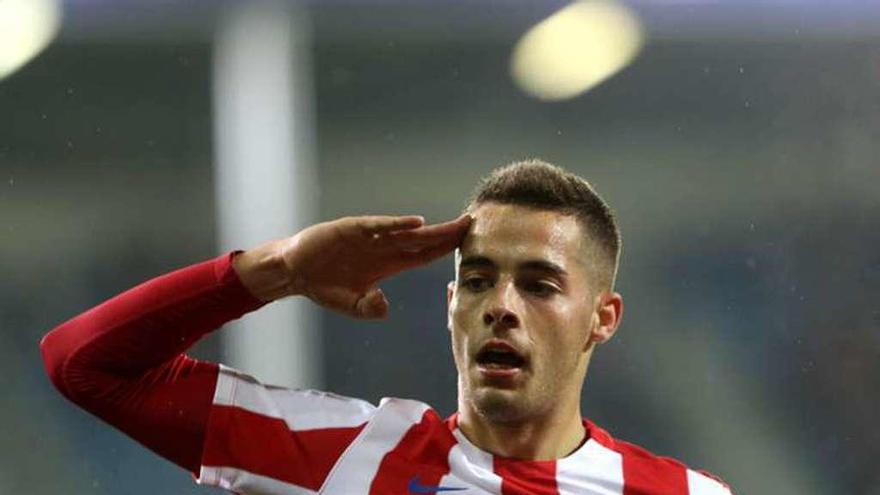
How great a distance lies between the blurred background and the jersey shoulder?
0.43 metres

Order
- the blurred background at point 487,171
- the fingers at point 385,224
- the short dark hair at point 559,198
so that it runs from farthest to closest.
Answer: the blurred background at point 487,171 < the short dark hair at point 559,198 < the fingers at point 385,224

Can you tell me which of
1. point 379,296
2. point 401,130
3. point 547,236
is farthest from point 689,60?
point 379,296

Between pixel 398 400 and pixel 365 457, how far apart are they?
0.09 meters

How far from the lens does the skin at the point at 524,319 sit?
129 centimetres

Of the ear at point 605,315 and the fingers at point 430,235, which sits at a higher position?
the fingers at point 430,235

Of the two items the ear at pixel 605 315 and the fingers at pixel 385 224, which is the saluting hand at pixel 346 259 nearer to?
the fingers at pixel 385 224

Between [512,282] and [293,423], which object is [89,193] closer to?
[293,423]

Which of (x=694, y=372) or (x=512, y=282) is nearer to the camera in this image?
(x=512, y=282)

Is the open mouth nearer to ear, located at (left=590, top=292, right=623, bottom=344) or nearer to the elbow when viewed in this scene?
ear, located at (left=590, top=292, right=623, bottom=344)

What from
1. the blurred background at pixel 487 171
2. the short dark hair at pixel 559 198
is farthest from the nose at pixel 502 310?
the blurred background at pixel 487 171

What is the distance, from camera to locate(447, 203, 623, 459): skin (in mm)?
1287

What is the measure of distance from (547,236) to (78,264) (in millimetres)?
860

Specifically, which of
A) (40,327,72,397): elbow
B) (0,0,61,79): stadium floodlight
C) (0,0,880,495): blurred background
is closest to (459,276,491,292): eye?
(40,327,72,397): elbow

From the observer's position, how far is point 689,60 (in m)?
1.95
